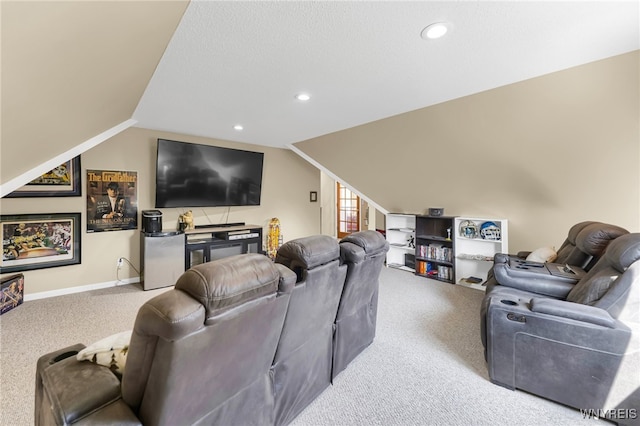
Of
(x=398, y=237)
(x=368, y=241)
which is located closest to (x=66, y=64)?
(x=368, y=241)

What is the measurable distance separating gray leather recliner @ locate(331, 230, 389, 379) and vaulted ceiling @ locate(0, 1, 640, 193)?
1516mm

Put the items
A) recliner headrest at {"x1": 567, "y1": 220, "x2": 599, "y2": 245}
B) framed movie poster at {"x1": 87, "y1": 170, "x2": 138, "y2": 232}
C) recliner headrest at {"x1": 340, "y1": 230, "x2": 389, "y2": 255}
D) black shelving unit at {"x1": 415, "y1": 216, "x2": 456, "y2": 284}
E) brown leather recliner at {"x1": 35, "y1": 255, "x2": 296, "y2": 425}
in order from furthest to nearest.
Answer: black shelving unit at {"x1": 415, "y1": 216, "x2": 456, "y2": 284} < framed movie poster at {"x1": 87, "y1": 170, "x2": 138, "y2": 232} < recliner headrest at {"x1": 567, "y1": 220, "x2": 599, "y2": 245} < recliner headrest at {"x1": 340, "y1": 230, "x2": 389, "y2": 255} < brown leather recliner at {"x1": 35, "y1": 255, "x2": 296, "y2": 425}

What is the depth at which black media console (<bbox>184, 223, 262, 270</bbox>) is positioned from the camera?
4414 mm

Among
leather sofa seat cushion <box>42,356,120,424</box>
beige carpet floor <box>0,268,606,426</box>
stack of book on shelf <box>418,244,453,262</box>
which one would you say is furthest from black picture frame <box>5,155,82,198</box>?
stack of book on shelf <box>418,244,453,262</box>

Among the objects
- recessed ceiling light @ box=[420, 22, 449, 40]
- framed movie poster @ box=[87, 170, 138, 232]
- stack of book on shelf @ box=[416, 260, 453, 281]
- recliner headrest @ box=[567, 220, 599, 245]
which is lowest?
stack of book on shelf @ box=[416, 260, 453, 281]

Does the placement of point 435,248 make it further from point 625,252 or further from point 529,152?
point 625,252

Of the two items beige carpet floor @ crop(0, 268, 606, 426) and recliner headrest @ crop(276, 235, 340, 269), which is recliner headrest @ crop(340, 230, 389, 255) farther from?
beige carpet floor @ crop(0, 268, 606, 426)

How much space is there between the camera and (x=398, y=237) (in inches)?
202

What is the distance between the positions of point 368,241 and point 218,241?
330 centimetres

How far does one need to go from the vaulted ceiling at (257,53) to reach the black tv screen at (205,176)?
1085mm

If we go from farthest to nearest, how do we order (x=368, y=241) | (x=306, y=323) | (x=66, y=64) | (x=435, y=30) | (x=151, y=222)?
(x=151, y=222) < (x=368, y=241) < (x=435, y=30) < (x=306, y=323) < (x=66, y=64)

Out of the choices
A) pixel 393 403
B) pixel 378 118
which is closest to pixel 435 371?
pixel 393 403

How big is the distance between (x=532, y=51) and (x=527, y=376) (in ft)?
8.22

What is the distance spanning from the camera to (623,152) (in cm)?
257
